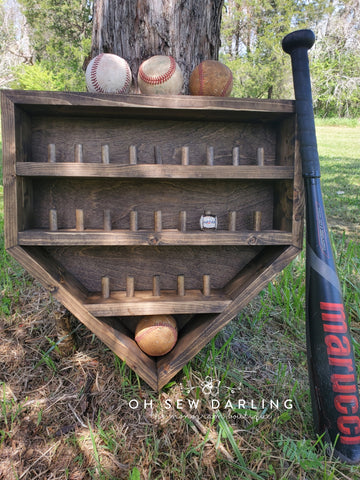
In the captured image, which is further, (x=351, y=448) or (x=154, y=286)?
(x=154, y=286)

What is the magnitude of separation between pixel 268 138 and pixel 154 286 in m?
0.97

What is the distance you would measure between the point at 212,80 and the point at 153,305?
3.64 feet

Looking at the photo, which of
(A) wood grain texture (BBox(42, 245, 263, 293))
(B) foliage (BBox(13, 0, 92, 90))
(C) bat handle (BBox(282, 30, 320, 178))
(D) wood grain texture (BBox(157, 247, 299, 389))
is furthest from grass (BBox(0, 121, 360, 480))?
(B) foliage (BBox(13, 0, 92, 90))

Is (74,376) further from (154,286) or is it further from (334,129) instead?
(334,129)

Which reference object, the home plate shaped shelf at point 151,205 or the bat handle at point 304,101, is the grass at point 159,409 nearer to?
the home plate shaped shelf at point 151,205

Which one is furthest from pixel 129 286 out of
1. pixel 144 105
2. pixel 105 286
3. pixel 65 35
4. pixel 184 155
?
pixel 65 35

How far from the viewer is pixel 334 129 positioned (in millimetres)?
16078

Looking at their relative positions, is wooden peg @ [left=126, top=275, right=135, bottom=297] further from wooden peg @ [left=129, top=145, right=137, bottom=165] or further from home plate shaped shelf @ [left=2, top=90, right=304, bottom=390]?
wooden peg @ [left=129, top=145, right=137, bottom=165]

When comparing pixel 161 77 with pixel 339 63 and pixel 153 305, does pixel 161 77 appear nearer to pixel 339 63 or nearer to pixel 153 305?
pixel 153 305

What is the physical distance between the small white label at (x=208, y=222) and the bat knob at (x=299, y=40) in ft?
2.86

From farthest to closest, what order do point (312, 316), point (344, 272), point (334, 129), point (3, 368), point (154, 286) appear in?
point (334, 129) → point (344, 272) → point (3, 368) → point (154, 286) → point (312, 316)

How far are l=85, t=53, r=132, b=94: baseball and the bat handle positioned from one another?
0.79m

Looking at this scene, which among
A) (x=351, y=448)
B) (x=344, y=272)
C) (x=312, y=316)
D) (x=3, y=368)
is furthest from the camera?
(x=344, y=272)

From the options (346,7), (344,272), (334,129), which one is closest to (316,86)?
(334,129)
